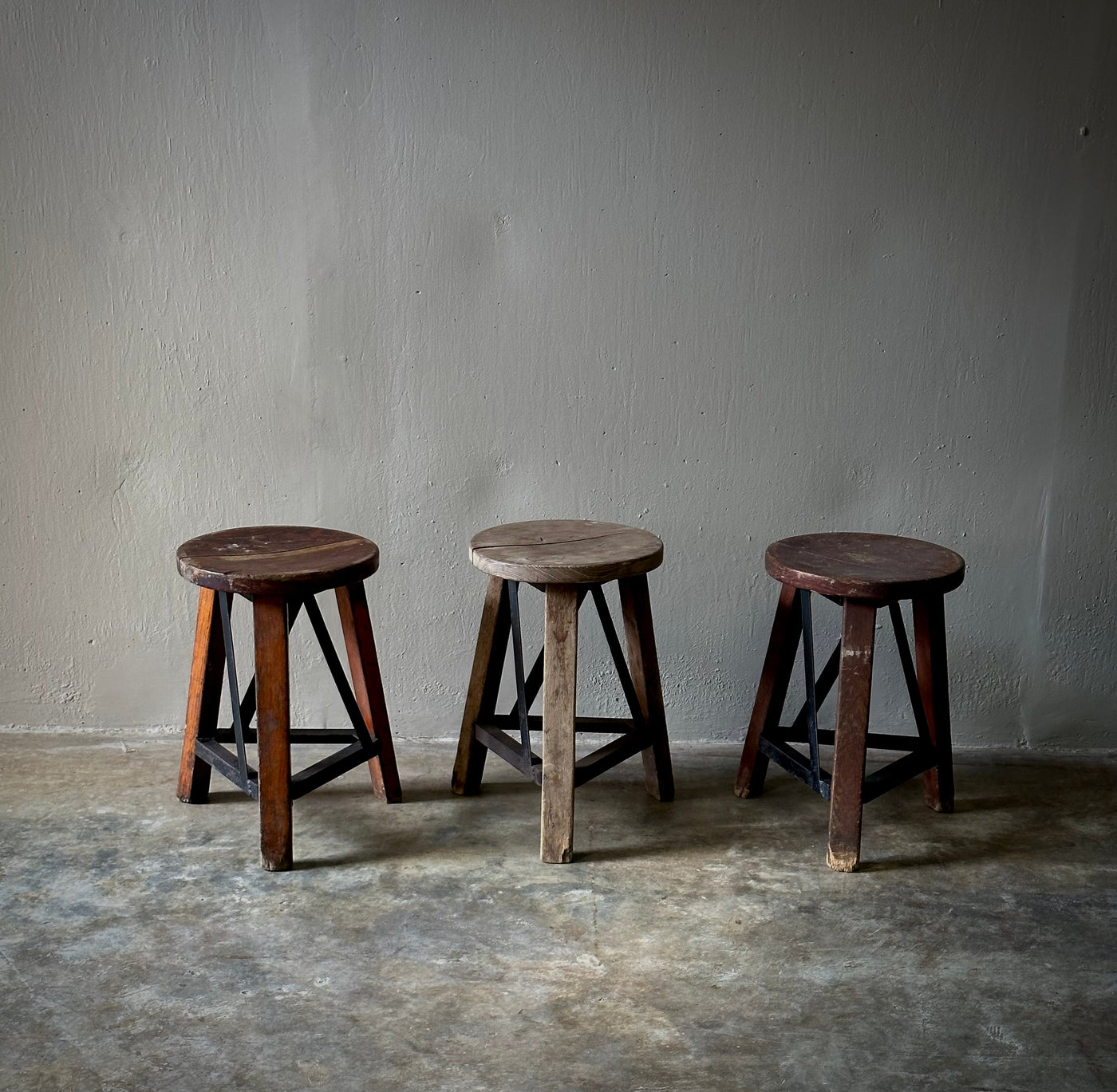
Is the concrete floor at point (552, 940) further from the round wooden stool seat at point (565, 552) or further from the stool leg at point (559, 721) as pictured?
the round wooden stool seat at point (565, 552)

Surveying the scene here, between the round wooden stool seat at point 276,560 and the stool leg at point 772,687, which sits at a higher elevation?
the round wooden stool seat at point 276,560

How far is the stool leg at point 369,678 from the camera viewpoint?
10.3ft

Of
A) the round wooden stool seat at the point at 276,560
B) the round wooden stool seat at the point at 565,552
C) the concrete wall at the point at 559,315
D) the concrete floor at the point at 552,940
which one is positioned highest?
the concrete wall at the point at 559,315

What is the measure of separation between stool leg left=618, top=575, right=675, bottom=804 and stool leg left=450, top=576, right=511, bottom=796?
13.5 inches

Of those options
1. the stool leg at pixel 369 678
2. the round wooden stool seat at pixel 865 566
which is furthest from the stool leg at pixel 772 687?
the stool leg at pixel 369 678

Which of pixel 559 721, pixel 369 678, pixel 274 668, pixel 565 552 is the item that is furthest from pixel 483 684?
pixel 274 668

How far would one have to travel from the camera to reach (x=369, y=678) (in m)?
3.19

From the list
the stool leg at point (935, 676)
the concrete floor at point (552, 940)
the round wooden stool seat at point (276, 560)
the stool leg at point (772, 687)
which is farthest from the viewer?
the stool leg at point (772, 687)

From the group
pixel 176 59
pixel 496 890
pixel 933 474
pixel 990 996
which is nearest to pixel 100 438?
pixel 176 59

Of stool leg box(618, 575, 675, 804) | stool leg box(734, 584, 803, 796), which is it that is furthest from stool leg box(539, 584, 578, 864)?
stool leg box(734, 584, 803, 796)

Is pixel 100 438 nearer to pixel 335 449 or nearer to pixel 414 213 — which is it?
pixel 335 449

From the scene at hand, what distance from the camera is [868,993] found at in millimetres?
2363

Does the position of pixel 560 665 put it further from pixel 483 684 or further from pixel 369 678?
pixel 369 678

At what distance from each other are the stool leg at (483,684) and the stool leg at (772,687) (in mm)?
742
